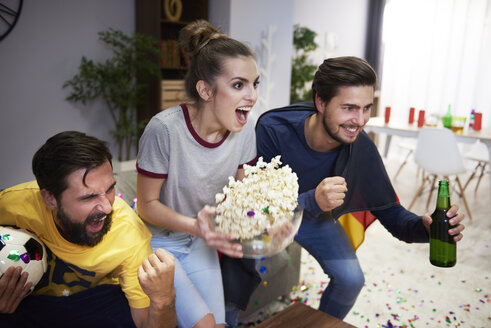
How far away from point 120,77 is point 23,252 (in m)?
3.11

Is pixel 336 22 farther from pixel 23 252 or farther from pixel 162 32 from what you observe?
pixel 23 252

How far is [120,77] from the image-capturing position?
4070mm

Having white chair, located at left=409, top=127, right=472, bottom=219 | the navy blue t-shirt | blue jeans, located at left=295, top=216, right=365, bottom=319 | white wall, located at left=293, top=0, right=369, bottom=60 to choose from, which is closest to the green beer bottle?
the navy blue t-shirt

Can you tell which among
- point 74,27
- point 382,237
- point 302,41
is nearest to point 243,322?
point 382,237

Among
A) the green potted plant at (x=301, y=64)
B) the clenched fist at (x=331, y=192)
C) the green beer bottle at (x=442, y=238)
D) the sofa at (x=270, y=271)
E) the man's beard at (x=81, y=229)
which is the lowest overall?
the sofa at (x=270, y=271)

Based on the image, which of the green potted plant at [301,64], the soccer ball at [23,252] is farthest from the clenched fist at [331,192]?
the green potted plant at [301,64]

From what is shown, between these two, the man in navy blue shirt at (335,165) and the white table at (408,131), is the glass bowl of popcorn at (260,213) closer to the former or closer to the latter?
the man in navy blue shirt at (335,165)

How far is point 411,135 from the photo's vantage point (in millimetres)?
4098

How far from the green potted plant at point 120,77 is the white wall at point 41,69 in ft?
0.38

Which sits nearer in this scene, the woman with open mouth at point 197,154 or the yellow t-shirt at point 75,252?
the yellow t-shirt at point 75,252

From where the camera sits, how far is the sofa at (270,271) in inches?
81.7

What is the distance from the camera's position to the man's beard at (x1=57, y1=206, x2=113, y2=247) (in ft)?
4.06

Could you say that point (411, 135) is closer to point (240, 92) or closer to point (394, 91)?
point (394, 91)

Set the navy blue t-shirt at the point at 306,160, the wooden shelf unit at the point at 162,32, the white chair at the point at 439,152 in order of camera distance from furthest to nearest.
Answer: the wooden shelf unit at the point at 162,32 < the white chair at the point at 439,152 < the navy blue t-shirt at the point at 306,160
